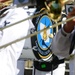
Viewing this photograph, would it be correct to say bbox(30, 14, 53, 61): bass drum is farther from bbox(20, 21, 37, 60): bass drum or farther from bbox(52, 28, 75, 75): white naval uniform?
bbox(52, 28, 75, 75): white naval uniform

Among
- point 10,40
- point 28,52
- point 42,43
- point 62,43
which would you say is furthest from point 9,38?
point 28,52

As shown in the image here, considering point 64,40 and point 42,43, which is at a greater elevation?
point 64,40

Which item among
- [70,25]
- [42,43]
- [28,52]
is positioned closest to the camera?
[70,25]

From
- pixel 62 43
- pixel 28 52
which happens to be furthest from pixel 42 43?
pixel 62 43

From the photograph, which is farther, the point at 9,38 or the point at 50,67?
the point at 50,67

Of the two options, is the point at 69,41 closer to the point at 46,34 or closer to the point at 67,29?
the point at 67,29

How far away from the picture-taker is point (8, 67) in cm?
236

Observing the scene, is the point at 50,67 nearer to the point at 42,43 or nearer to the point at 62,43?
the point at 42,43

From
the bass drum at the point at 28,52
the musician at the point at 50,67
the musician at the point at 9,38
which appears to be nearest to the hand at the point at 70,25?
the musician at the point at 9,38

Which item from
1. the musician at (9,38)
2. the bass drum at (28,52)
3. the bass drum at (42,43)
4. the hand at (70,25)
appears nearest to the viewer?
the hand at (70,25)

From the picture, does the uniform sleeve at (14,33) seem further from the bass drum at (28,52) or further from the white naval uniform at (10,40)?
the bass drum at (28,52)

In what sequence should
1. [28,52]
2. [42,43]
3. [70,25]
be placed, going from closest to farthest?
[70,25]
[42,43]
[28,52]

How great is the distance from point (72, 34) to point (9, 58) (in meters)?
0.72

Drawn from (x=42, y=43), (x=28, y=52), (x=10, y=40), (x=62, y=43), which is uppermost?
(x=62, y=43)
